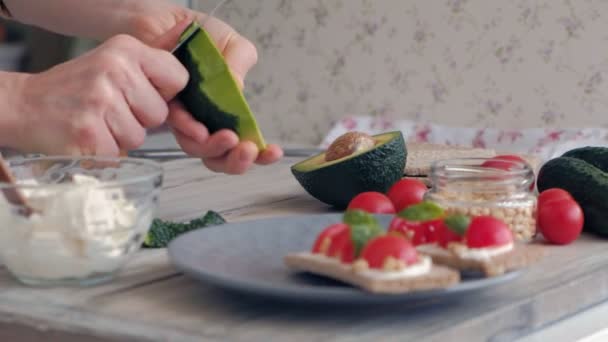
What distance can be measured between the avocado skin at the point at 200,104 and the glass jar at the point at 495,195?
268 mm

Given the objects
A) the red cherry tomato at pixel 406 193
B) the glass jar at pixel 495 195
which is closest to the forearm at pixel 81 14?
the red cherry tomato at pixel 406 193

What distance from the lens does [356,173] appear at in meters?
1.28

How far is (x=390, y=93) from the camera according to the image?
292cm

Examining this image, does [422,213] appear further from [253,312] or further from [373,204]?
[373,204]

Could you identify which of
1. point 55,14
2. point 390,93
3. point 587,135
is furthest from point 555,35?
point 55,14

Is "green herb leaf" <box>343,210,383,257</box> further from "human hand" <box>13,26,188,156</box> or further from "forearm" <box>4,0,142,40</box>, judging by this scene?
"forearm" <box>4,0,142,40</box>

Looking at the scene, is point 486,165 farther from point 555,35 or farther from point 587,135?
point 555,35

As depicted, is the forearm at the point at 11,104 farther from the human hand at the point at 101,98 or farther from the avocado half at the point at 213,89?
the avocado half at the point at 213,89

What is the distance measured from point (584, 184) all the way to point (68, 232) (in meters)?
0.65

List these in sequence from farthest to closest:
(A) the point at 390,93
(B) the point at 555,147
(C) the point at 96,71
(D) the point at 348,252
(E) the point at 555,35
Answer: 1. (A) the point at 390,93
2. (E) the point at 555,35
3. (B) the point at 555,147
4. (C) the point at 96,71
5. (D) the point at 348,252

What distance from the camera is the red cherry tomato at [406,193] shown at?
1229mm

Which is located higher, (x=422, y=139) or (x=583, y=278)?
(x=583, y=278)

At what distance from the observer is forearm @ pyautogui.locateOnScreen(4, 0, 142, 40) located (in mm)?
1565

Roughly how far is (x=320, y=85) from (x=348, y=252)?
7.54 ft
